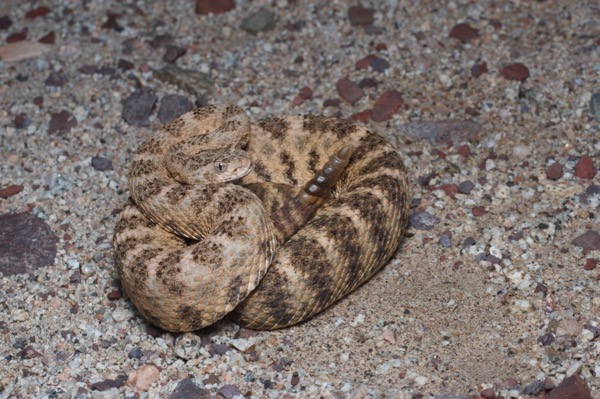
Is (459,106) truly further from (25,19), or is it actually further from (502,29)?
(25,19)

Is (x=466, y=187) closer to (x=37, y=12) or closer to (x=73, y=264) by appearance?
(x=73, y=264)

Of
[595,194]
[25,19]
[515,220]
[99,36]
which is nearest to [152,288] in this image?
[515,220]

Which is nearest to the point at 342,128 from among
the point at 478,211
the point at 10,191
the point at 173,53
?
the point at 478,211

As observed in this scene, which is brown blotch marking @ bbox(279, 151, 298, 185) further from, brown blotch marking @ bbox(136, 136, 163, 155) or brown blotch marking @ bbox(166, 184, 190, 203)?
brown blotch marking @ bbox(166, 184, 190, 203)

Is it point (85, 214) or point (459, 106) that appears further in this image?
point (459, 106)

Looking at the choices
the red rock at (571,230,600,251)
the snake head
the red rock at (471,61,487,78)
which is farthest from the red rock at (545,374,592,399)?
the red rock at (471,61,487,78)

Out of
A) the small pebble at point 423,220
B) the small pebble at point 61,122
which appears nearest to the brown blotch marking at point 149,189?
the small pebble at point 423,220

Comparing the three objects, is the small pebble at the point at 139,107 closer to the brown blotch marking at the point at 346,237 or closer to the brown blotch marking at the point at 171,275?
the brown blotch marking at the point at 346,237
